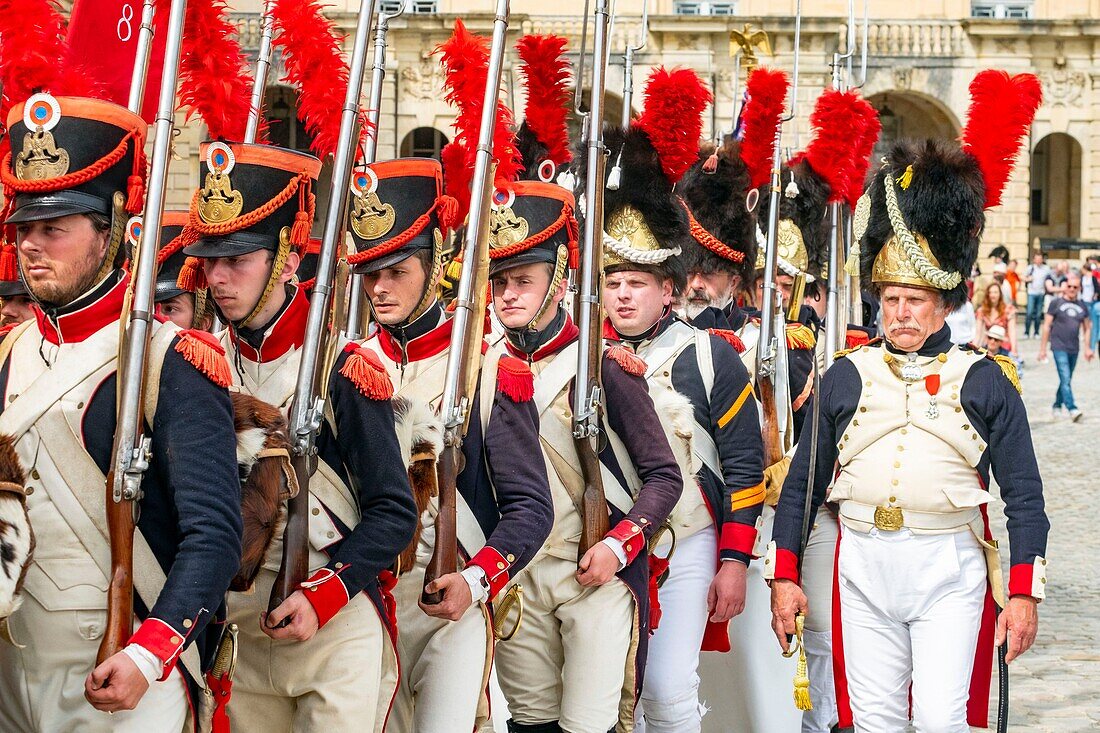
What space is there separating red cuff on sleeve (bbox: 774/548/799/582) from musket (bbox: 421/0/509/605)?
115 cm

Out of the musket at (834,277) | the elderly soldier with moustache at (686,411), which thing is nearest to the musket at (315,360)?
the elderly soldier with moustache at (686,411)

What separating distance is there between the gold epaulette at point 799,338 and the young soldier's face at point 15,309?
3.25 metres

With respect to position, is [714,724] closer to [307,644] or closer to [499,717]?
[499,717]

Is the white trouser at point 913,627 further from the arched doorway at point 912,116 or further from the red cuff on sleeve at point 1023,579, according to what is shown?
the arched doorway at point 912,116

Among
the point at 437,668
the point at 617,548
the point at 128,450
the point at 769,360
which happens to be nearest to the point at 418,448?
the point at 437,668

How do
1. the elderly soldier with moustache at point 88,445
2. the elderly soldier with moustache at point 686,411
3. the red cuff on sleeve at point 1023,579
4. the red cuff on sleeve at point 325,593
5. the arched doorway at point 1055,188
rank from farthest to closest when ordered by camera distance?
the arched doorway at point 1055,188, the elderly soldier with moustache at point 686,411, the red cuff on sleeve at point 1023,579, the red cuff on sleeve at point 325,593, the elderly soldier with moustache at point 88,445

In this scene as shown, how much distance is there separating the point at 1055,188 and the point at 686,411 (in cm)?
3965

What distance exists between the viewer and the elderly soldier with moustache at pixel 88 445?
9.93 feet

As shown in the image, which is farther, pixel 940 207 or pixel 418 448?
pixel 940 207

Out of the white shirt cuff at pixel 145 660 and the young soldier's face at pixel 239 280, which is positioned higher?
the young soldier's face at pixel 239 280

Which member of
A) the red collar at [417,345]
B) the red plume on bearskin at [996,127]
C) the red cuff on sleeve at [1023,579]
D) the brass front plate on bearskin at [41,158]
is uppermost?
the red plume on bearskin at [996,127]

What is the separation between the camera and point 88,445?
120 inches

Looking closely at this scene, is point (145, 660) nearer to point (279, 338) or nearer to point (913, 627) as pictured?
point (279, 338)

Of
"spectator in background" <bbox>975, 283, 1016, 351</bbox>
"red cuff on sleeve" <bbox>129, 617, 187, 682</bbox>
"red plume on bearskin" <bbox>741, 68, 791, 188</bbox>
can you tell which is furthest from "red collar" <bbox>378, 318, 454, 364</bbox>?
"spectator in background" <bbox>975, 283, 1016, 351</bbox>
